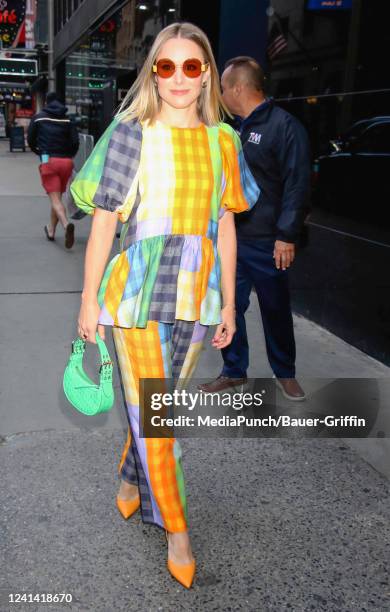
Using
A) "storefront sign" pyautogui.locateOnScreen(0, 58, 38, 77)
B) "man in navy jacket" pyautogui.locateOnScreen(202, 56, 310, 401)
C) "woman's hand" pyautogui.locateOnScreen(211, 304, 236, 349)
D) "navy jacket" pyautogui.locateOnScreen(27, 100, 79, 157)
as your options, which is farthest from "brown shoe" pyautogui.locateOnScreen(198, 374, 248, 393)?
"storefront sign" pyautogui.locateOnScreen(0, 58, 38, 77)

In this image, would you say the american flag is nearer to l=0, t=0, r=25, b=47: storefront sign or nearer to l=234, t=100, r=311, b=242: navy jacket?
l=234, t=100, r=311, b=242: navy jacket

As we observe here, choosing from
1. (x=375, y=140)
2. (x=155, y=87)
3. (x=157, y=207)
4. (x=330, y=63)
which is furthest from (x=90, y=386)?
(x=330, y=63)

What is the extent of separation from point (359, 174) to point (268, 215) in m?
1.58

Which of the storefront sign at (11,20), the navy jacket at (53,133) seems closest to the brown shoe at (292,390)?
the navy jacket at (53,133)

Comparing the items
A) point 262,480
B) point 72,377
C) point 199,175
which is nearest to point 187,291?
point 199,175

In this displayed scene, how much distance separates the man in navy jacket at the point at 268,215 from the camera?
3.94 m

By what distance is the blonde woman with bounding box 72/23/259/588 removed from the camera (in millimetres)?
2336

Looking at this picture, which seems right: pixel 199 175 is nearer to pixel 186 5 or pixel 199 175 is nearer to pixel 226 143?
pixel 226 143

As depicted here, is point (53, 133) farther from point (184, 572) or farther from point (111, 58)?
point (184, 572)

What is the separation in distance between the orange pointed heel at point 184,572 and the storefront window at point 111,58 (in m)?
7.89

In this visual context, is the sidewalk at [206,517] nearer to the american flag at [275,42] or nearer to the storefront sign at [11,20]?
the american flag at [275,42]

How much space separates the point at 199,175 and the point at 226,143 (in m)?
0.22

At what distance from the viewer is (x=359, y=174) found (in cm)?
534

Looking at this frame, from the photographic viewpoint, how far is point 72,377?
258cm
